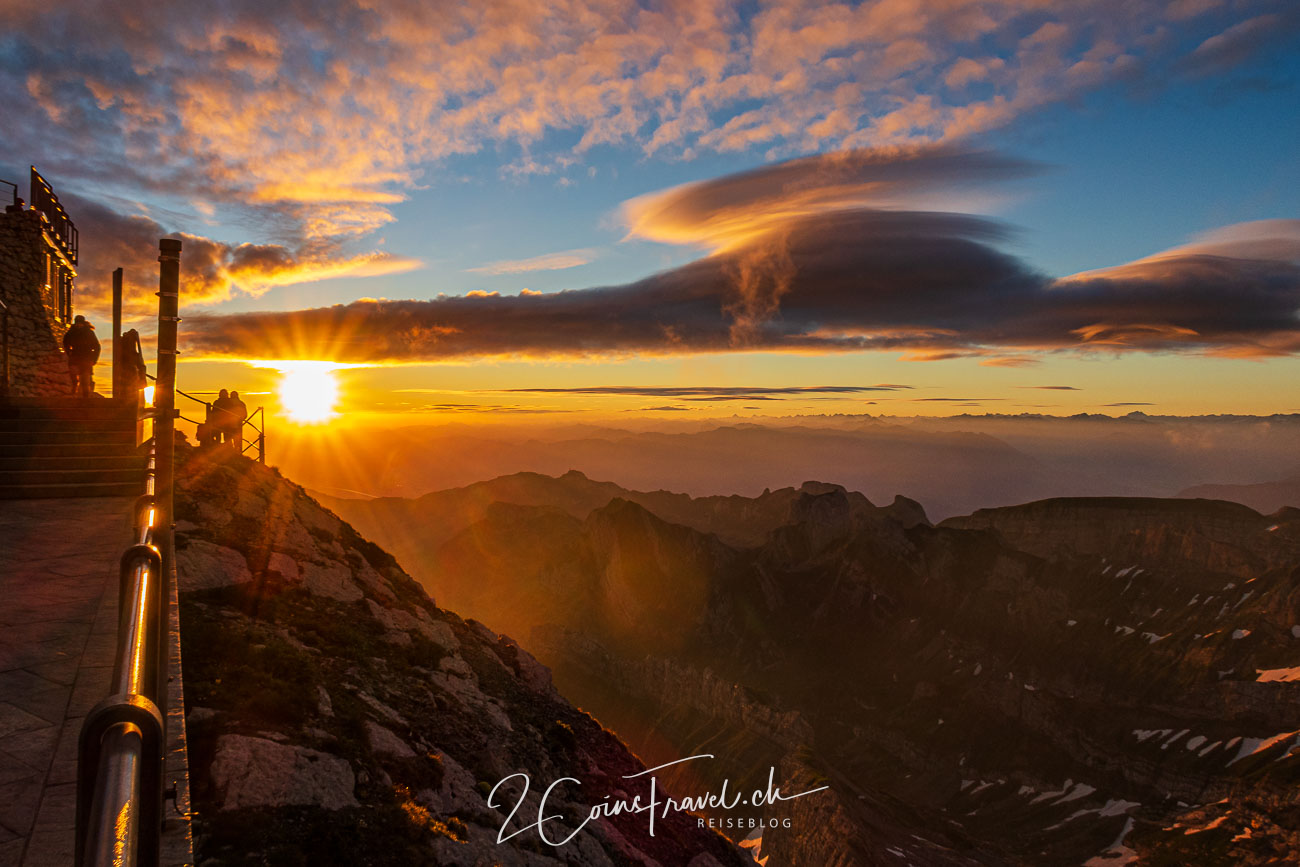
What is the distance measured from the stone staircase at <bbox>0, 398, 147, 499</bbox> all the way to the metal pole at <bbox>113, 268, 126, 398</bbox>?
1.90 meters

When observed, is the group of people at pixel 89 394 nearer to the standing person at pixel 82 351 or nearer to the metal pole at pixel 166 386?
the standing person at pixel 82 351

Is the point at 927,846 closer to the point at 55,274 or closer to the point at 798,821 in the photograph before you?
the point at 798,821

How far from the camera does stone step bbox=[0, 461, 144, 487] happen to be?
16.8 meters

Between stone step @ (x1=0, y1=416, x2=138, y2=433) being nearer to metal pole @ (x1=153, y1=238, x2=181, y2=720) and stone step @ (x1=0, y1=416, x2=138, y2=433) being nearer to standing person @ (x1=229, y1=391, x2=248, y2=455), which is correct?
standing person @ (x1=229, y1=391, x2=248, y2=455)

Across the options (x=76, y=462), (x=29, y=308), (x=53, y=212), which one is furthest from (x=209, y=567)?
(x=53, y=212)

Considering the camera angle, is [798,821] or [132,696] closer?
[132,696]

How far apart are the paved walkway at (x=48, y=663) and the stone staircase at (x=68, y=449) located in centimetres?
353

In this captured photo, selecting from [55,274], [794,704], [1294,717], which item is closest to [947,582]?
[794,704]

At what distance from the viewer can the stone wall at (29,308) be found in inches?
1149

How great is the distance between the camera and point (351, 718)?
10797 mm

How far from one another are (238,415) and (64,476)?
7570 millimetres

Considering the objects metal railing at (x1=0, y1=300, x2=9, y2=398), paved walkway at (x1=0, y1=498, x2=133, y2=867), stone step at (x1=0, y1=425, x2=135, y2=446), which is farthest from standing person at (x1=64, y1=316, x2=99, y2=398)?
paved walkway at (x1=0, y1=498, x2=133, y2=867)

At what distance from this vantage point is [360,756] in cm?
998

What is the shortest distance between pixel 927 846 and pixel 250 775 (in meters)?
124
